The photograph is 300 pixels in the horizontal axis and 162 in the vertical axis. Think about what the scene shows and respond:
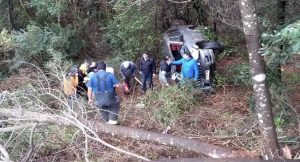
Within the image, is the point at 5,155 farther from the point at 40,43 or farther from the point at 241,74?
the point at 40,43

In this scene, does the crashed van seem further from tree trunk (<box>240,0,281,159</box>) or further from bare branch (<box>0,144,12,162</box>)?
bare branch (<box>0,144,12,162</box>)

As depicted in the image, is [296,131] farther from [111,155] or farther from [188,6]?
[188,6]

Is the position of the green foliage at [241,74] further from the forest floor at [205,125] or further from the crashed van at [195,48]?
the crashed van at [195,48]

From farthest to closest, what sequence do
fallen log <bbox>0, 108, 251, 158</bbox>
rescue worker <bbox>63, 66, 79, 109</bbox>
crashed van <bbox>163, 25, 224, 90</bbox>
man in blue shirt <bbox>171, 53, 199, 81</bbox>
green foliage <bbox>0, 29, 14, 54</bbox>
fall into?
green foliage <bbox>0, 29, 14, 54</bbox> → crashed van <bbox>163, 25, 224, 90</bbox> → man in blue shirt <bbox>171, 53, 199, 81</bbox> → rescue worker <bbox>63, 66, 79, 109</bbox> → fallen log <bbox>0, 108, 251, 158</bbox>

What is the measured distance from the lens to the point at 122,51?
14.6 m

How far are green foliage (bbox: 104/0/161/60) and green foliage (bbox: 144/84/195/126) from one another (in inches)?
121

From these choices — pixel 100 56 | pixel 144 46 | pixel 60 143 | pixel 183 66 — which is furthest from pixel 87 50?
pixel 60 143

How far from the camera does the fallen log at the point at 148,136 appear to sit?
257 inches

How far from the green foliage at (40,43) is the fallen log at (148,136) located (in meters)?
5.70

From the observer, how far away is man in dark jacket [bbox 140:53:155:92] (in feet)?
36.9

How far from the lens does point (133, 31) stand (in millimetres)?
13250

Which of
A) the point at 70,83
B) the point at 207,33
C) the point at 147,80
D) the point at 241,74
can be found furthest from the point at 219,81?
the point at 70,83

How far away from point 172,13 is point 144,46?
1876 mm

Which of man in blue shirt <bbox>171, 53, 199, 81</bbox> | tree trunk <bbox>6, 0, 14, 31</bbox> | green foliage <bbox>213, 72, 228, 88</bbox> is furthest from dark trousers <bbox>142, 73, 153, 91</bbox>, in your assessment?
tree trunk <bbox>6, 0, 14, 31</bbox>
